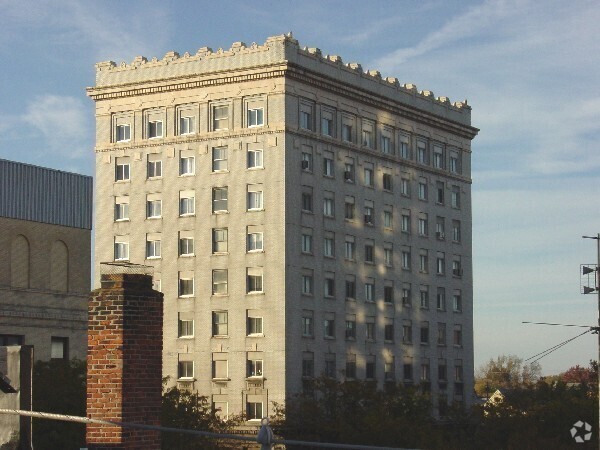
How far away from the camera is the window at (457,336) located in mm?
128750

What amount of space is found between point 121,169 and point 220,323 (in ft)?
56.2

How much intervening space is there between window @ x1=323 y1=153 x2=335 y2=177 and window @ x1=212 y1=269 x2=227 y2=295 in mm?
11752

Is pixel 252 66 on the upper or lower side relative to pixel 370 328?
upper

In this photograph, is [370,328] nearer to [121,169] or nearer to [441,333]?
[441,333]

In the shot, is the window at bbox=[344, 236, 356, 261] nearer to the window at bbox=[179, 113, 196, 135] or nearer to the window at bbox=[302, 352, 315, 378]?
the window at bbox=[302, 352, 315, 378]

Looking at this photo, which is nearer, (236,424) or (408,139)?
(236,424)

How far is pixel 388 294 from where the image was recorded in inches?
4680

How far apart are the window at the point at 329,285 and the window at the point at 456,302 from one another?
66.7ft

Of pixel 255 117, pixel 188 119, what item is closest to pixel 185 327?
pixel 188 119

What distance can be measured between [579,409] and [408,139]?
3281cm

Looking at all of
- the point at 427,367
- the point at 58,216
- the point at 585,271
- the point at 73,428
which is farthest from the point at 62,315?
the point at 427,367

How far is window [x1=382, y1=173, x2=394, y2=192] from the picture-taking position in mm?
119562

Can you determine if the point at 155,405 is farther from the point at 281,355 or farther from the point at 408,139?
the point at 408,139

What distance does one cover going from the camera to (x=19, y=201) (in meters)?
87.1
